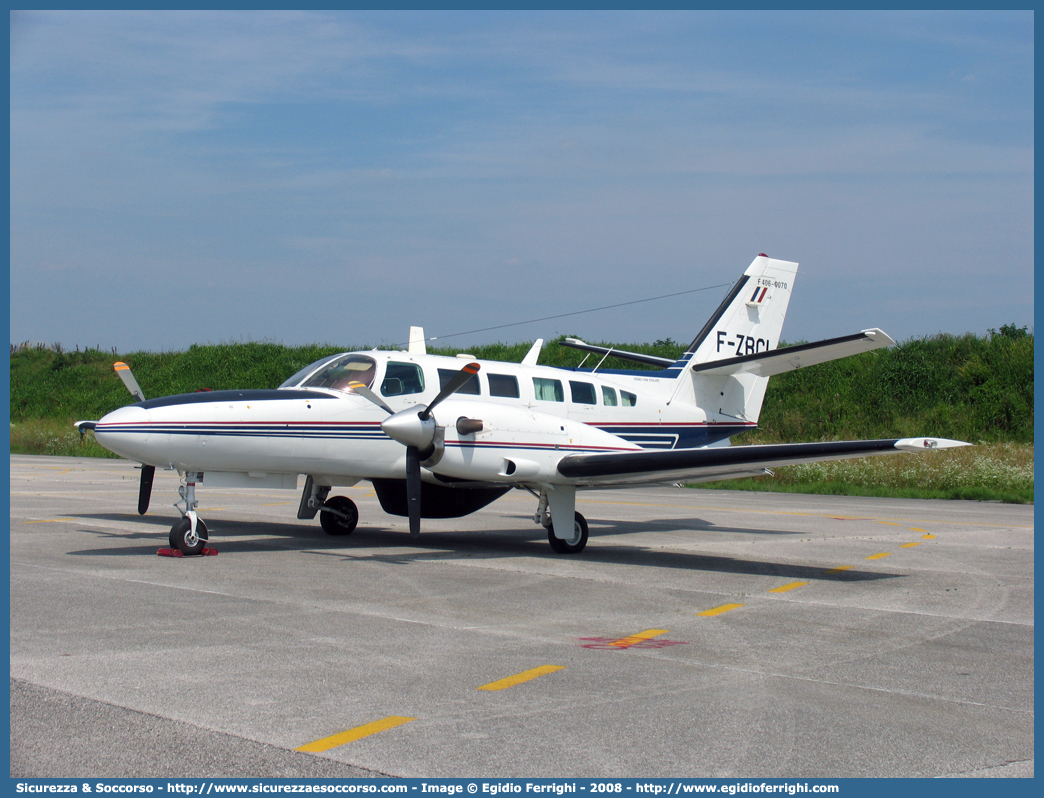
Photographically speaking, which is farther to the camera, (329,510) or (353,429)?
(329,510)

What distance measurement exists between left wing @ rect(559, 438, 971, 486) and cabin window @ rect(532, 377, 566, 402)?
5.72 feet

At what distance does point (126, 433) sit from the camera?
10.9 metres

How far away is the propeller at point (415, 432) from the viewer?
37.3ft

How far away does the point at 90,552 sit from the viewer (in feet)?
38.5

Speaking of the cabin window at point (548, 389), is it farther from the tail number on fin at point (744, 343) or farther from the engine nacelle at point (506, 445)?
the tail number on fin at point (744, 343)

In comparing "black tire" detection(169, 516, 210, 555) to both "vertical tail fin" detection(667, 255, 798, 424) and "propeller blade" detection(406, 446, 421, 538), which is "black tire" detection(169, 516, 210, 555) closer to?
"propeller blade" detection(406, 446, 421, 538)

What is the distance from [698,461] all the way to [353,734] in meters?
7.30

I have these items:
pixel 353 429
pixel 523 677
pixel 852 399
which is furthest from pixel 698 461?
pixel 852 399

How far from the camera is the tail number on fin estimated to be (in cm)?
1694

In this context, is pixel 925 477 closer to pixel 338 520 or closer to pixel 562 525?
pixel 562 525

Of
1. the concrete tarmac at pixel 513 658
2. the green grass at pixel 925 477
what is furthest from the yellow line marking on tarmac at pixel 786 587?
the green grass at pixel 925 477

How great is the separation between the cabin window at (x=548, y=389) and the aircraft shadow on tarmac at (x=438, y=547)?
7.28ft

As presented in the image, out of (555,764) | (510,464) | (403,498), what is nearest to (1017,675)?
(555,764)

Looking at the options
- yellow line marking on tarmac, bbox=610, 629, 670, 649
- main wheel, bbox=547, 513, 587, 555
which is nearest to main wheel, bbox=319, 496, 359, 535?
main wheel, bbox=547, 513, 587, 555
